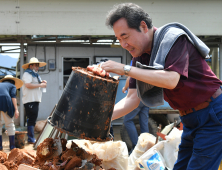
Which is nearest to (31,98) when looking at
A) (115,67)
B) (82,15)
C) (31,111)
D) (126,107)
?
(31,111)

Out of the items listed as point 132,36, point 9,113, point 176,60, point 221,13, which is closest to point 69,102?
point 132,36

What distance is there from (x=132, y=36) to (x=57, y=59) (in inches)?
289

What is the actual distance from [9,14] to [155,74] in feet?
23.4

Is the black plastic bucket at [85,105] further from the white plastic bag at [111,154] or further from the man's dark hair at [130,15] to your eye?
the white plastic bag at [111,154]

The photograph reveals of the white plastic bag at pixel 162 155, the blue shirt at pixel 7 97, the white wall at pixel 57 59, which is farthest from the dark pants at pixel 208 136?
the white wall at pixel 57 59

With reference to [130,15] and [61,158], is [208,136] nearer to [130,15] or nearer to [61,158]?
[130,15]

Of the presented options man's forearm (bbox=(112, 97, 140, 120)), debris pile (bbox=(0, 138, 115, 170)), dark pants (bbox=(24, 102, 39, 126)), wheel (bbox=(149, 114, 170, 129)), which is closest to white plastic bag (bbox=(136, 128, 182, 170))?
debris pile (bbox=(0, 138, 115, 170))

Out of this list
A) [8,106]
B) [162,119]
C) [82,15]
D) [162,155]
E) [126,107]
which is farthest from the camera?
[82,15]

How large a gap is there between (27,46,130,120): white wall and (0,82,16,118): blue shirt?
2.79m

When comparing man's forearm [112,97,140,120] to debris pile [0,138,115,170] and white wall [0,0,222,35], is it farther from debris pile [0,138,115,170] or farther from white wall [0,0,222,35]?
white wall [0,0,222,35]

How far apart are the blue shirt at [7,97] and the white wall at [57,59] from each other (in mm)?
2789

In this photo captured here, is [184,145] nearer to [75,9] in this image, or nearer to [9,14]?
[75,9]

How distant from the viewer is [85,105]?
6.85ft

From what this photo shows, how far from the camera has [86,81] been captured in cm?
209
